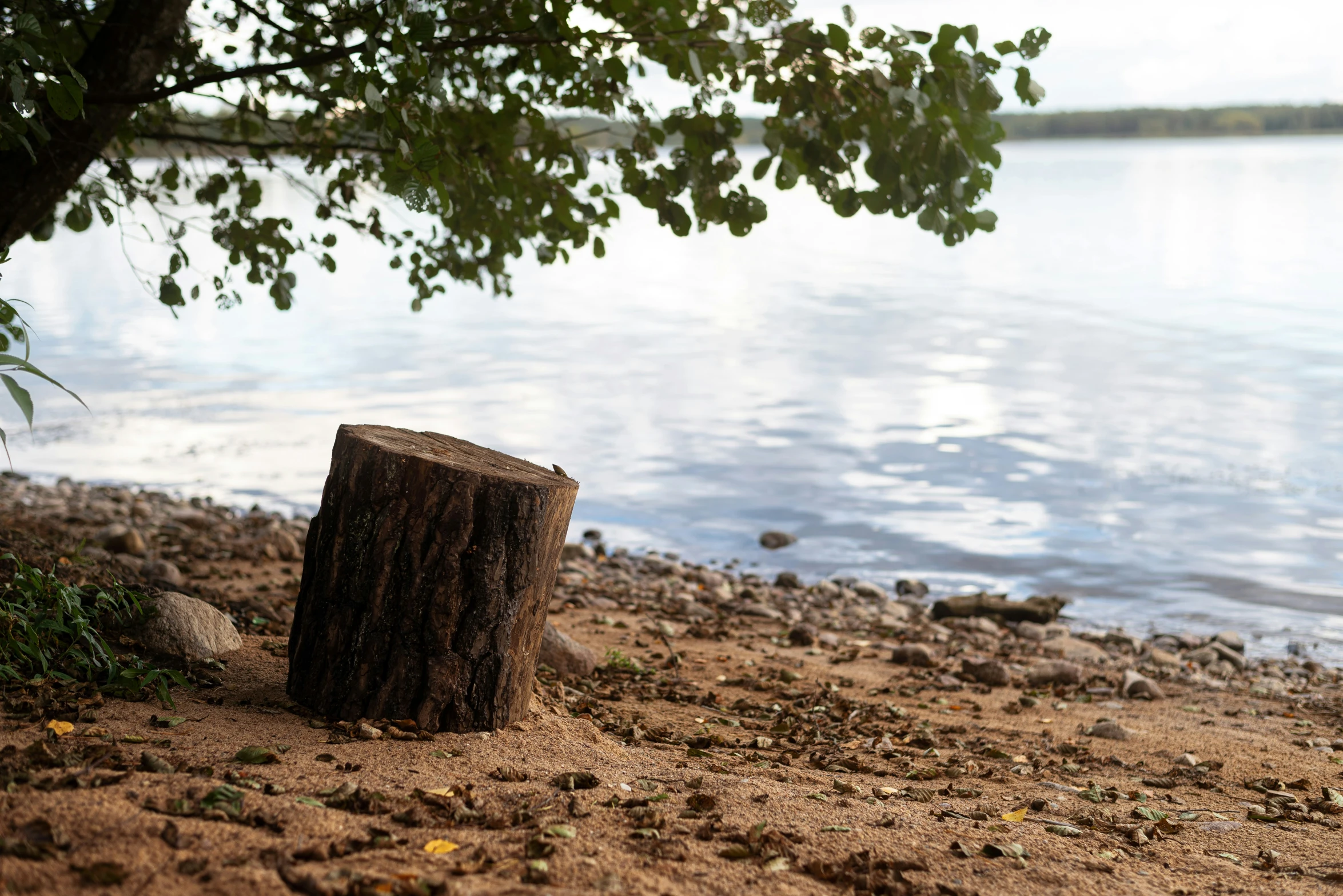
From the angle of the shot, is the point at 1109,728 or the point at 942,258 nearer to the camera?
the point at 1109,728

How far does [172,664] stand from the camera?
3838mm

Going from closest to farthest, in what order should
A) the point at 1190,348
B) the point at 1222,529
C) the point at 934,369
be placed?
the point at 1222,529
the point at 934,369
the point at 1190,348

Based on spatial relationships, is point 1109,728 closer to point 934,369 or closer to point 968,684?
point 968,684

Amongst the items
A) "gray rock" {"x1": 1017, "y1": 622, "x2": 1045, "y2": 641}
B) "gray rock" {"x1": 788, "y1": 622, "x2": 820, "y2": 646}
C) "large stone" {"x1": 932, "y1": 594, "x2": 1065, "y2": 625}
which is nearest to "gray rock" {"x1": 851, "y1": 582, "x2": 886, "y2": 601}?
"large stone" {"x1": 932, "y1": 594, "x2": 1065, "y2": 625}

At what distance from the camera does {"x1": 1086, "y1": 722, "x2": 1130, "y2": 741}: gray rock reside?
4840mm

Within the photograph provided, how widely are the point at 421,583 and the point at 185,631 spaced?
113 centimetres

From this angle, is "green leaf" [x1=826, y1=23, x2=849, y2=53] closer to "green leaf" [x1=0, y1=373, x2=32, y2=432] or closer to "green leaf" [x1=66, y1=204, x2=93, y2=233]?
"green leaf" [x1=0, y1=373, x2=32, y2=432]

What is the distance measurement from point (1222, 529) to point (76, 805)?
959 cm

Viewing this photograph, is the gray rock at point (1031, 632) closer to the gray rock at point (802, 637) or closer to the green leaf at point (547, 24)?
the gray rock at point (802, 637)

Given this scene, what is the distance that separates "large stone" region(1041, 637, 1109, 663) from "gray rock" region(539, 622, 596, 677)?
3.30 metres

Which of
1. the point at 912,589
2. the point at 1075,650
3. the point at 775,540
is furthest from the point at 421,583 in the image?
the point at 775,540

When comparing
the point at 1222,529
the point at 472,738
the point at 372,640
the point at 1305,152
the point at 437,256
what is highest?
the point at 1305,152

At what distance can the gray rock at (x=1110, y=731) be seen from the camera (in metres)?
4.84

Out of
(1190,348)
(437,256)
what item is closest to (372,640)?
(437,256)
